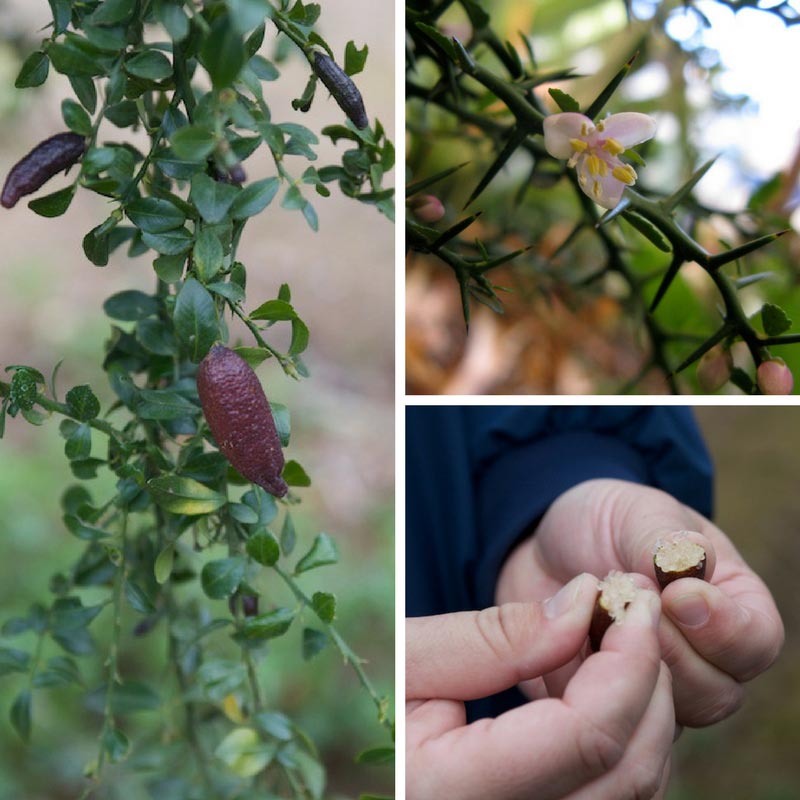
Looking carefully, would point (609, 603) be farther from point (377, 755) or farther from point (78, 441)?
point (78, 441)

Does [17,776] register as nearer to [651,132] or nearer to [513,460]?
[513,460]

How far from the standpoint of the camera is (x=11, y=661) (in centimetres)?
48

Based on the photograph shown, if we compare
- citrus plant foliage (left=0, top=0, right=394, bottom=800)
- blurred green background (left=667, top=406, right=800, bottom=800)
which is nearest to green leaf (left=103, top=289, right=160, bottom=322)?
citrus plant foliage (left=0, top=0, right=394, bottom=800)

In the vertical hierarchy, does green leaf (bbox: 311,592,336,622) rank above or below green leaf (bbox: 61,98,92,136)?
below

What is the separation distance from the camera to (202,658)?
0.53 metres

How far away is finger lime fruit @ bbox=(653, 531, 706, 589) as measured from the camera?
1.53 feet

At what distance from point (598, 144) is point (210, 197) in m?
0.19

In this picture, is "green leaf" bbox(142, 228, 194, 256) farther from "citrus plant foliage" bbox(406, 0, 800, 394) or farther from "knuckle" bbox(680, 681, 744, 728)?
"knuckle" bbox(680, 681, 744, 728)

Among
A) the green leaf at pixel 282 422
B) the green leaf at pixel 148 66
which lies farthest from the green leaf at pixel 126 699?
the green leaf at pixel 148 66

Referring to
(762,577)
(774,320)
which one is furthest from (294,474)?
(762,577)

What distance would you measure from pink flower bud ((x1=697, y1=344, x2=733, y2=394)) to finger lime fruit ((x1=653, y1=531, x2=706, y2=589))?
8 centimetres

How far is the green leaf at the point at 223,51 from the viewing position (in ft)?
0.78

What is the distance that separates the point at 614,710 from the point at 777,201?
0.50 metres

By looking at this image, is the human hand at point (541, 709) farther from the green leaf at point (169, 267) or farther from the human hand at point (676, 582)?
the green leaf at point (169, 267)
